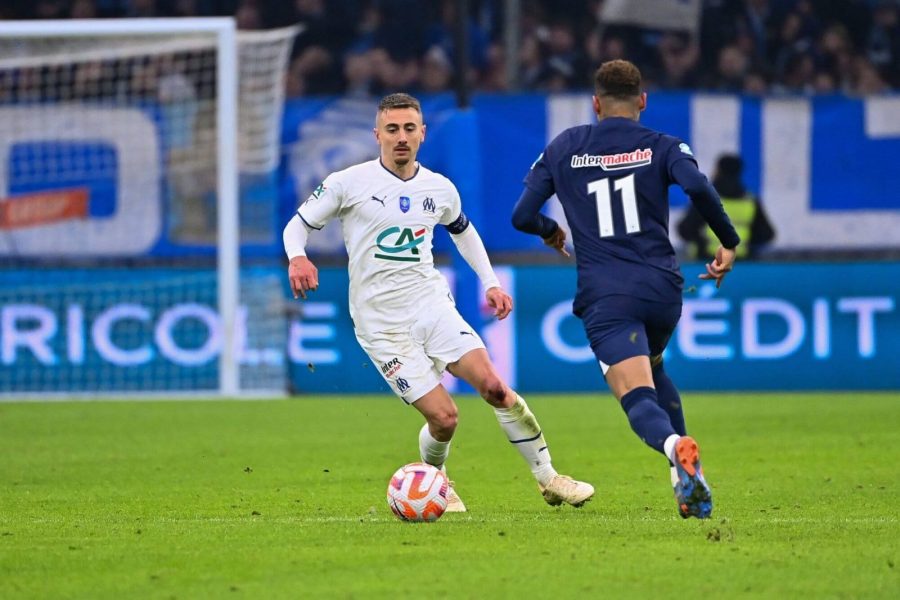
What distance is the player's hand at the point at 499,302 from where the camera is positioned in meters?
7.64

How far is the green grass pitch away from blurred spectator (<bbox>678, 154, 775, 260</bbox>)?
7.86 feet

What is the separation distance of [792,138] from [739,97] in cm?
65

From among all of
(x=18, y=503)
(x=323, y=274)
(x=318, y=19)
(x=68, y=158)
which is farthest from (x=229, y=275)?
(x=18, y=503)

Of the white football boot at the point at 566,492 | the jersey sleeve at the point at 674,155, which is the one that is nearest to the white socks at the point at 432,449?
the white football boot at the point at 566,492

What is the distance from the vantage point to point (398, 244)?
25.7 ft

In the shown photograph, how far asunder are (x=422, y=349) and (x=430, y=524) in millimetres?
987

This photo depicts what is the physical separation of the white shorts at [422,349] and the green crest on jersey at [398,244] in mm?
280

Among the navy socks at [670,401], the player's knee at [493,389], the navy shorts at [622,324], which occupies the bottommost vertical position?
the player's knee at [493,389]

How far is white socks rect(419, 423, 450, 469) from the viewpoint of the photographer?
309 inches

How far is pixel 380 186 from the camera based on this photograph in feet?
25.6

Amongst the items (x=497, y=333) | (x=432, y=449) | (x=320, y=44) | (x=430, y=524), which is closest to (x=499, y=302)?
(x=432, y=449)

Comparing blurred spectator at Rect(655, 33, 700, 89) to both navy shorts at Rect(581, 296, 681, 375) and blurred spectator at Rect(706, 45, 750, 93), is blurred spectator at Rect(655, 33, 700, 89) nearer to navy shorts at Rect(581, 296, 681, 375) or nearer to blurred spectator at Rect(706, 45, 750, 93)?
blurred spectator at Rect(706, 45, 750, 93)

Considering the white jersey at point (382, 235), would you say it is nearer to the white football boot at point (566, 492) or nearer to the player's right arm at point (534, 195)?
the player's right arm at point (534, 195)

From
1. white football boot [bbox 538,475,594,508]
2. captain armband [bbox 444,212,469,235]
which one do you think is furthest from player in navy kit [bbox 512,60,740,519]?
captain armband [bbox 444,212,469,235]
